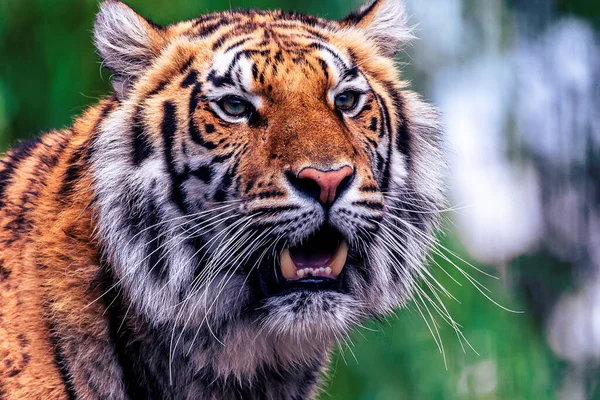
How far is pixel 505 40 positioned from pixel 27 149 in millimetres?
4871

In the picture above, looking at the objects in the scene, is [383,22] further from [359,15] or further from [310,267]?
[310,267]

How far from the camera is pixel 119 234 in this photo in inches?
92.0

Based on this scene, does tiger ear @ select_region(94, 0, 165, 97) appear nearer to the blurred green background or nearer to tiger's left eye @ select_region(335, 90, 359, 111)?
tiger's left eye @ select_region(335, 90, 359, 111)

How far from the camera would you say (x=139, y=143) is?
2.38 meters

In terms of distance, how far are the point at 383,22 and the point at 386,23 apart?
0.01 meters

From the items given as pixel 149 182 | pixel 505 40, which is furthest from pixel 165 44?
pixel 505 40

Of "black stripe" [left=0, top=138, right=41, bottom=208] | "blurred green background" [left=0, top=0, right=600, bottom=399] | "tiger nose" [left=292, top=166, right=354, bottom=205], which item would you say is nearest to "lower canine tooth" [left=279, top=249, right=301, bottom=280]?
"tiger nose" [left=292, top=166, right=354, bottom=205]

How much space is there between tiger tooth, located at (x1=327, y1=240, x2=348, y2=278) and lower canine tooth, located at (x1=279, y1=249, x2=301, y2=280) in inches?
4.3

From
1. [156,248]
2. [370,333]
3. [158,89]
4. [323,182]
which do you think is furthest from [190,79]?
[370,333]

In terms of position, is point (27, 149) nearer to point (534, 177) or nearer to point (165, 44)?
point (165, 44)

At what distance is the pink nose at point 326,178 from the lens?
2.02 metres

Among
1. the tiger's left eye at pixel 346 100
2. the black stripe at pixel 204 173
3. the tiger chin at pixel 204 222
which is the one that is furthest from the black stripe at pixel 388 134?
the black stripe at pixel 204 173

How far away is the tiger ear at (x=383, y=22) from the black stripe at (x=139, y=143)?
2.84 ft

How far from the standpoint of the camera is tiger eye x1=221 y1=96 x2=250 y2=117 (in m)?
2.30
